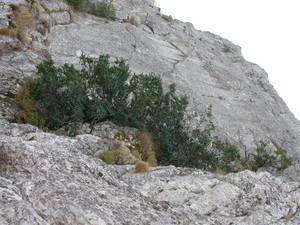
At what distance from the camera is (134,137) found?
1786 cm

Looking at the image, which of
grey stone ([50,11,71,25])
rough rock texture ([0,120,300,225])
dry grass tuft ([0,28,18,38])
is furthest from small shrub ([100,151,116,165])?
grey stone ([50,11,71,25])

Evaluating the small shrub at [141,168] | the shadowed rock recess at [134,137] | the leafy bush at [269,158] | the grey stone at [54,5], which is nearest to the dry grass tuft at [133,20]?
the shadowed rock recess at [134,137]

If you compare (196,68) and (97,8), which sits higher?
(97,8)

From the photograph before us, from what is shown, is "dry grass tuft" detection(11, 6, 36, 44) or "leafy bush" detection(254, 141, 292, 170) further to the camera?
"leafy bush" detection(254, 141, 292, 170)

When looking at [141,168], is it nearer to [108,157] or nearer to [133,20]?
[108,157]

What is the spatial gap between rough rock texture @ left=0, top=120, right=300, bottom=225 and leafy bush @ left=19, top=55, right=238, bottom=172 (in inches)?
178

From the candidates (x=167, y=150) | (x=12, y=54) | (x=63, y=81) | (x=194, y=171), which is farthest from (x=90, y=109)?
(x=194, y=171)

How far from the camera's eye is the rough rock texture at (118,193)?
26.9 feet

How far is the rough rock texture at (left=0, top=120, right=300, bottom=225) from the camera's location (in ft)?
26.9

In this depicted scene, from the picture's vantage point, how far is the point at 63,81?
18094mm

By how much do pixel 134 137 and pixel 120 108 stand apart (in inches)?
51.4

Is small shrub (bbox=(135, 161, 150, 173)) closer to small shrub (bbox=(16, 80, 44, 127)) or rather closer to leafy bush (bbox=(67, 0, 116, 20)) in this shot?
small shrub (bbox=(16, 80, 44, 127))

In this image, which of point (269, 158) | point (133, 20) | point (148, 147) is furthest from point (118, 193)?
point (133, 20)

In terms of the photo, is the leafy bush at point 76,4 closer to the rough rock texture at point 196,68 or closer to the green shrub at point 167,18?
the rough rock texture at point 196,68
